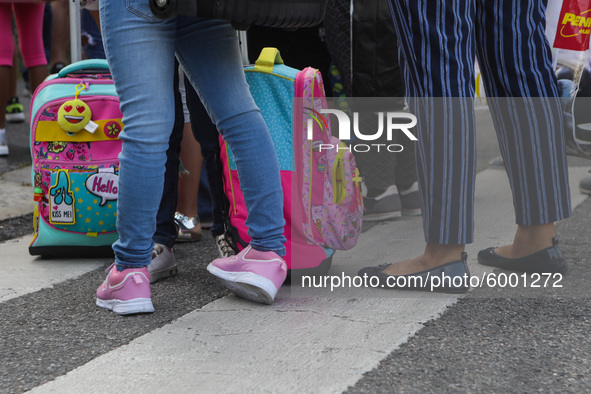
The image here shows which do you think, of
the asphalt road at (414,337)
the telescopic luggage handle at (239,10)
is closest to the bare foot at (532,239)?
the asphalt road at (414,337)

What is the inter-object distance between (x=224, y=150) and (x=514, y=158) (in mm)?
879

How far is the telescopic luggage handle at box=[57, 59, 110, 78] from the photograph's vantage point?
2797mm

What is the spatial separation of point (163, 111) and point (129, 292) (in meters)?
0.48

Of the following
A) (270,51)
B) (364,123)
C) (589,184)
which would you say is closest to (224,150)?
(270,51)

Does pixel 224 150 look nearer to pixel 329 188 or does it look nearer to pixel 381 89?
pixel 329 188

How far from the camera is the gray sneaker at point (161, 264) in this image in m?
2.44

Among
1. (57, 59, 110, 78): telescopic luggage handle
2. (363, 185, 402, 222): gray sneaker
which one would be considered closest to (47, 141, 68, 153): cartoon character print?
(57, 59, 110, 78): telescopic luggage handle

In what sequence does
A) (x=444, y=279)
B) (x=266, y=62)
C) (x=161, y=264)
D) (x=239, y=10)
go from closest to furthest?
(x=239, y=10), (x=444, y=279), (x=266, y=62), (x=161, y=264)

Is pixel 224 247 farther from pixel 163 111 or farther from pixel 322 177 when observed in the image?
pixel 163 111

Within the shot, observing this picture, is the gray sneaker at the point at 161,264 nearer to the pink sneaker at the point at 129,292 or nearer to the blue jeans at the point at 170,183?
the blue jeans at the point at 170,183

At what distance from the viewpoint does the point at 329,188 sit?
243cm

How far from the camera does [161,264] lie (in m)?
2.46

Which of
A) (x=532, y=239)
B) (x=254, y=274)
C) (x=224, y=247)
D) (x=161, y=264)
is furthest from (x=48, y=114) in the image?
(x=532, y=239)

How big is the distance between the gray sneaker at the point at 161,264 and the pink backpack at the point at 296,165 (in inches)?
8.9
